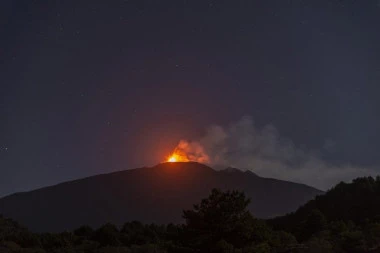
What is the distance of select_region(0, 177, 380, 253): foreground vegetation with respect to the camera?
3072cm

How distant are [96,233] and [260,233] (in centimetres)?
6377

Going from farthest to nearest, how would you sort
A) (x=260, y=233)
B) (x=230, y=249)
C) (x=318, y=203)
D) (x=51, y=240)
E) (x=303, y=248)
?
(x=318, y=203)
(x=51, y=240)
(x=303, y=248)
(x=260, y=233)
(x=230, y=249)

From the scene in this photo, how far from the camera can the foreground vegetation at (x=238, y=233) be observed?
30.7 m

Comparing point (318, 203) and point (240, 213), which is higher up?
point (318, 203)

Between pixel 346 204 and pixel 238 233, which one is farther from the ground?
pixel 346 204

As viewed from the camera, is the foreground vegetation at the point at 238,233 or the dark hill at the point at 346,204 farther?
the dark hill at the point at 346,204

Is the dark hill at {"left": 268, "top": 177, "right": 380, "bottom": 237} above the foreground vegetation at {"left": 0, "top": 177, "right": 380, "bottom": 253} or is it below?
above

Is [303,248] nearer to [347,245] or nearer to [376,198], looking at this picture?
[347,245]

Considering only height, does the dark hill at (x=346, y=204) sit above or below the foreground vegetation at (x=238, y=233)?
above

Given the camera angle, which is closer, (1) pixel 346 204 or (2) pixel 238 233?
(2) pixel 238 233

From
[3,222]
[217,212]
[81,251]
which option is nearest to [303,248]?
[217,212]

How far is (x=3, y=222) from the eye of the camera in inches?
4003

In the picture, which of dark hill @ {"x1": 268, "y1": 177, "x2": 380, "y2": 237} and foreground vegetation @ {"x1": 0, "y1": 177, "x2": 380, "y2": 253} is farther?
dark hill @ {"x1": 268, "y1": 177, "x2": 380, "y2": 237}

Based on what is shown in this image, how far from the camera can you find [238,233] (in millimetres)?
30406
